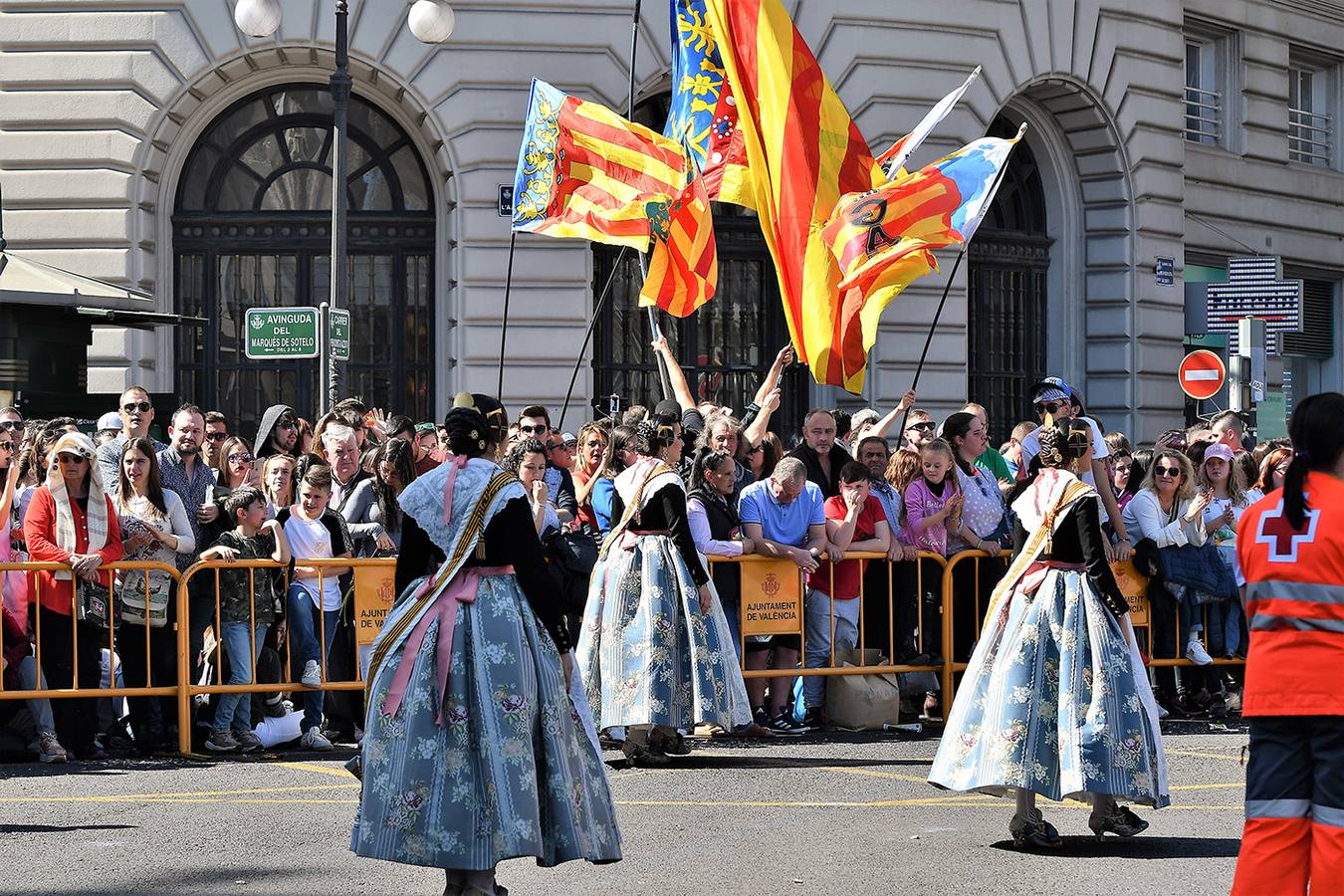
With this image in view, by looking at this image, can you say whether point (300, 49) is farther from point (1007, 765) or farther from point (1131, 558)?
point (1007, 765)

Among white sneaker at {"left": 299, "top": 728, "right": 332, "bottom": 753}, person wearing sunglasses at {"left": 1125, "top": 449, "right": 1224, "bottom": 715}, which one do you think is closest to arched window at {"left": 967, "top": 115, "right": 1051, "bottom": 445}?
person wearing sunglasses at {"left": 1125, "top": 449, "right": 1224, "bottom": 715}

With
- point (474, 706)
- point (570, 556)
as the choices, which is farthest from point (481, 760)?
point (570, 556)

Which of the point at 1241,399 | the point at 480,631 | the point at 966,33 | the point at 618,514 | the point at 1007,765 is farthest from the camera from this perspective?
the point at 966,33

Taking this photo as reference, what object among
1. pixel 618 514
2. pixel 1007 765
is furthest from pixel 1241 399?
pixel 1007 765

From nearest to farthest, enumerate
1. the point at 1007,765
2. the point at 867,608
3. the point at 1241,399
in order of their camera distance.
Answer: the point at 1007,765, the point at 867,608, the point at 1241,399

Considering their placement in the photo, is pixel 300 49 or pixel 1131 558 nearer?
pixel 1131 558

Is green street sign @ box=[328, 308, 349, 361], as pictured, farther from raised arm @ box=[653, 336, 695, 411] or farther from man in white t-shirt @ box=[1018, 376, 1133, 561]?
man in white t-shirt @ box=[1018, 376, 1133, 561]

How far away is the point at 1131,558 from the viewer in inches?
525

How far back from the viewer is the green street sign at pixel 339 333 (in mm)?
15781

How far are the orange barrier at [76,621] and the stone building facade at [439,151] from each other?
30.9 feet

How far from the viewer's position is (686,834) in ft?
28.6

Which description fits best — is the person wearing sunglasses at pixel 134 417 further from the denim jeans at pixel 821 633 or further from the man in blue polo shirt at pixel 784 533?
the denim jeans at pixel 821 633

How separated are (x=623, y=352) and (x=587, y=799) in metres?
14.4

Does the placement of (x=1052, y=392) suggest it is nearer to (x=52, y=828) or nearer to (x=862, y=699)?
(x=862, y=699)
